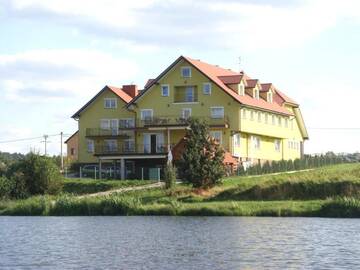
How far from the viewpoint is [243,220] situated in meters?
52.2

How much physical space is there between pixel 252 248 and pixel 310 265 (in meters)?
5.66

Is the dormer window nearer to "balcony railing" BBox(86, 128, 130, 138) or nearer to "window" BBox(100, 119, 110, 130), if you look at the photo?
"balcony railing" BBox(86, 128, 130, 138)

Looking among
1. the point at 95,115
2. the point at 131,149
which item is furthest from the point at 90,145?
the point at 131,149

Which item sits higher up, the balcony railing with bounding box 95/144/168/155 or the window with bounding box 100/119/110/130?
the window with bounding box 100/119/110/130

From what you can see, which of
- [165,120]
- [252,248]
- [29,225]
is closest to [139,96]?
[165,120]

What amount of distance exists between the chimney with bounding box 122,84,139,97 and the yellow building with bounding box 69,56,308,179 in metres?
0.18

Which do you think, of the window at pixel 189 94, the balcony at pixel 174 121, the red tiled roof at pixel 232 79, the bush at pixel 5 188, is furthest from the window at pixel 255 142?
the bush at pixel 5 188

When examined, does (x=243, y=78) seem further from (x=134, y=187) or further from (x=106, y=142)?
(x=134, y=187)

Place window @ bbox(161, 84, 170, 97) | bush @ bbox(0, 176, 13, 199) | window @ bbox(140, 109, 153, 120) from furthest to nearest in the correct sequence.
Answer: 1. window @ bbox(140, 109, 153, 120)
2. window @ bbox(161, 84, 170, 97)
3. bush @ bbox(0, 176, 13, 199)

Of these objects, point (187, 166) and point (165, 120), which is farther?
point (165, 120)

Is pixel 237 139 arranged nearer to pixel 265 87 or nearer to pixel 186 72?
pixel 186 72

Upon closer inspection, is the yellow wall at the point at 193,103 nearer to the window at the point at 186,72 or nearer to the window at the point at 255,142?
the window at the point at 186,72

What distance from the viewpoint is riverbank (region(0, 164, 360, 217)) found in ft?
182

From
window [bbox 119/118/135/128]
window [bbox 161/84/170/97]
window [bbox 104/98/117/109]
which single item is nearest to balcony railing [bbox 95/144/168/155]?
window [bbox 119/118/135/128]
